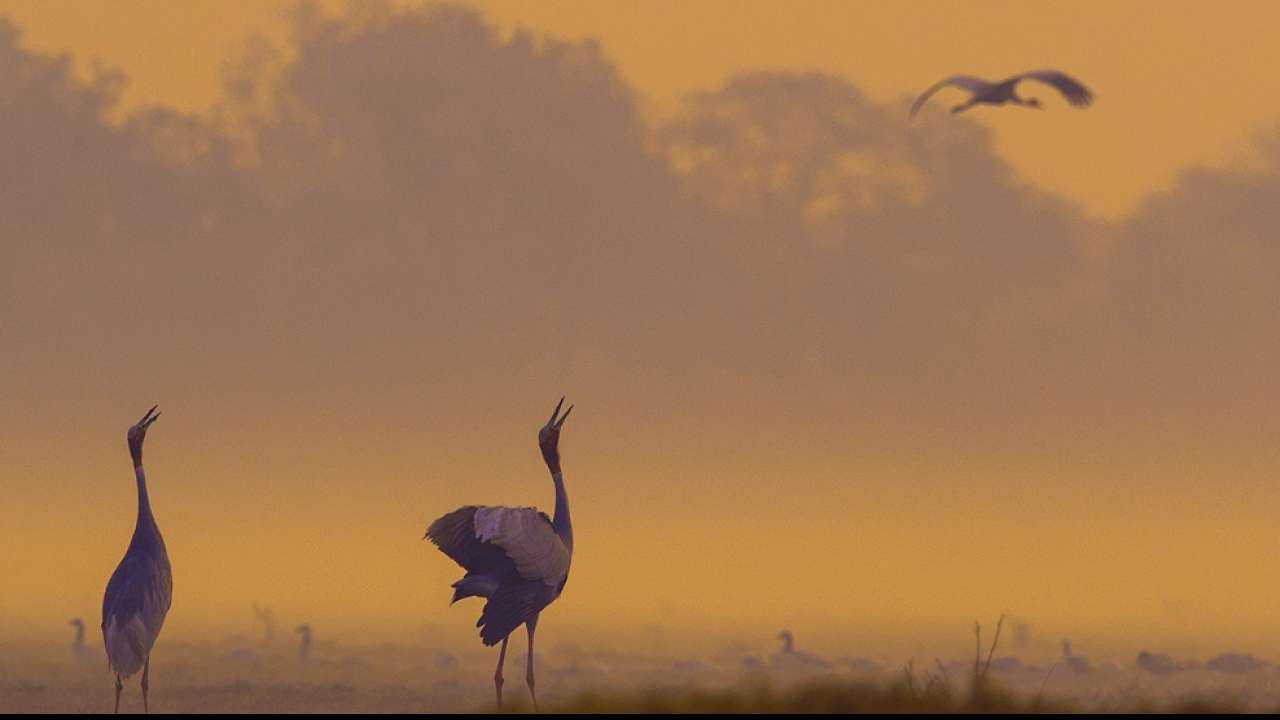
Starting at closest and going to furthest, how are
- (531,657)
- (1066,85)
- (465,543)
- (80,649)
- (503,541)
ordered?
1. (1066,85)
2. (503,541)
3. (531,657)
4. (465,543)
5. (80,649)

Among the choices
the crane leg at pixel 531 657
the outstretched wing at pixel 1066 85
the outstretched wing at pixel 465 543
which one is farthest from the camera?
the outstretched wing at pixel 465 543

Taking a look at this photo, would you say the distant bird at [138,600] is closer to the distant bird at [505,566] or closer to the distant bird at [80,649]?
the distant bird at [505,566]

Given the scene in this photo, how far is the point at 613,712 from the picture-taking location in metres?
22.0

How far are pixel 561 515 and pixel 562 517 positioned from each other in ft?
0.13

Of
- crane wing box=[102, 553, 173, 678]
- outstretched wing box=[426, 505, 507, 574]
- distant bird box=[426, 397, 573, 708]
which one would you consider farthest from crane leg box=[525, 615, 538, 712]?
crane wing box=[102, 553, 173, 678]

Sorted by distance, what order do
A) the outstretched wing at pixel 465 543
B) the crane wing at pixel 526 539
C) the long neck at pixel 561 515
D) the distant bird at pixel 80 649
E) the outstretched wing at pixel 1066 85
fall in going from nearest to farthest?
the outstretched wing at pixel 1066 85 < the crane wing at pixel 526 539 < the outstretched wing at pixel 465 543 < the long neck at pixel 561 515 < the distant bird at pixel 80 649

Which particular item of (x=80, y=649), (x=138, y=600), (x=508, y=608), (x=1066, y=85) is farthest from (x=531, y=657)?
(x=80, y=649)

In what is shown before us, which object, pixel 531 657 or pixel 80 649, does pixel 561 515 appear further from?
pixel 80 649

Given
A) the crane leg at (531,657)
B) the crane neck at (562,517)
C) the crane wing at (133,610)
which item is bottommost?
the crane leg at (531,657)

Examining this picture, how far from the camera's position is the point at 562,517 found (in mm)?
30484

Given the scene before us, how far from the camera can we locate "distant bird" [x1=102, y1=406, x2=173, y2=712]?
100 ft

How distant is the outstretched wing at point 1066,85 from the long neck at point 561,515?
910 cm

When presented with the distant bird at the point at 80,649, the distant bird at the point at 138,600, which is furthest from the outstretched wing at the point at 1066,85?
the distant bird at the point at 80,649

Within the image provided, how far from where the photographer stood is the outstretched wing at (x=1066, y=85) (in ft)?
78.1
